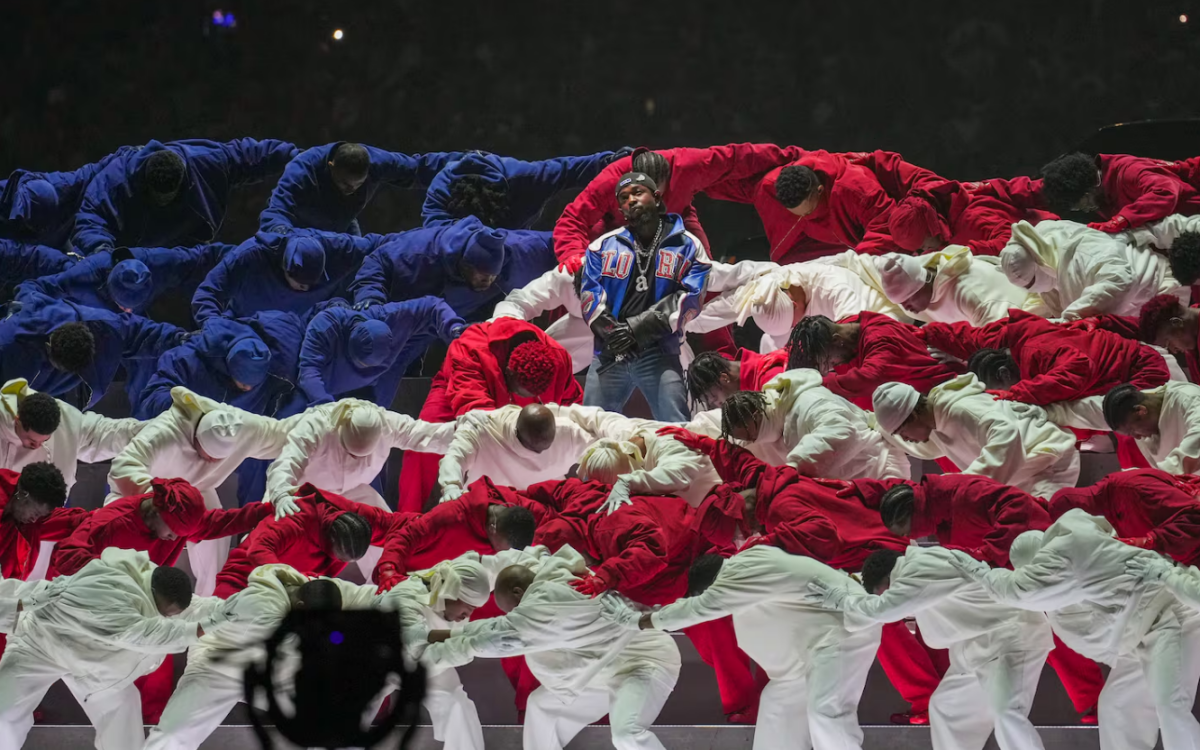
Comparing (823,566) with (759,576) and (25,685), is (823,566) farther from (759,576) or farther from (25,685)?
(25,685)

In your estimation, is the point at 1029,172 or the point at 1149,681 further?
the point at 1029,172

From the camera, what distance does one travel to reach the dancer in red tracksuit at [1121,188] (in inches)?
240

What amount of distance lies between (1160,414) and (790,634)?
1.61 meters

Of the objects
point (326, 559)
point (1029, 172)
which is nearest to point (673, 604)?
point (326, 559)

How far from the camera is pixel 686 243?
20.9 ft

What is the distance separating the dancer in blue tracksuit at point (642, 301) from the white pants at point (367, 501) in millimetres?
985

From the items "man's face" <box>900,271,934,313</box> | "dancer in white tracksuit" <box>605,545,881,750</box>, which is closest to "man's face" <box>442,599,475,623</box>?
"dancer in white tracksuit" <box>605,545,881,750</box>

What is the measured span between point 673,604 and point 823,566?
1.64 feet

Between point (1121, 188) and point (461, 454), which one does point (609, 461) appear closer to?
point (461, 454)

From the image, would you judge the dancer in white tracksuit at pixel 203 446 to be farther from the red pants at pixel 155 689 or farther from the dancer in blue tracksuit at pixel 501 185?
the dancer in blue tracksuit at pixel 501 185

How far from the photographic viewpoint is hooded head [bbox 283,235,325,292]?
255 inches

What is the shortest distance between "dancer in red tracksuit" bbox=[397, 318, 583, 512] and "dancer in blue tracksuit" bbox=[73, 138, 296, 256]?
1.65 meters

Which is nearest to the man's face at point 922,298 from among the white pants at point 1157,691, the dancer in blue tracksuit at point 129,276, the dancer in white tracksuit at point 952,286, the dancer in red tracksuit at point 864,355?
the dancer in white tracksuit at point 952,286

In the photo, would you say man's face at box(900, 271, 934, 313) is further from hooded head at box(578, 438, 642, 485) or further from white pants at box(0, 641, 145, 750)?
white pants at box(0, 641, 145, 750)
